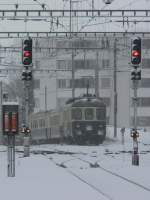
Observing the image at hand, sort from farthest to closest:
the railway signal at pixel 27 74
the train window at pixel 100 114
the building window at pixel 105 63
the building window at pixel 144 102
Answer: the building window at pixel 144 102 → the building window at pixel 105 63 → the train window at pixel 100 114 → the railway signal at pixel 27 74

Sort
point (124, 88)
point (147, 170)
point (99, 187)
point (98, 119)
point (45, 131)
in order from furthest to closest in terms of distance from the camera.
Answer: point (124, 88)
point (45, 131)
point (98, 119)
point (147, 170)
point (99, 187)

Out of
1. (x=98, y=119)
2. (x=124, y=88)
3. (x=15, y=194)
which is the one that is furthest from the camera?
(x=124, y=88)

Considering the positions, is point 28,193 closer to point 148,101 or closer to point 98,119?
point 98,119

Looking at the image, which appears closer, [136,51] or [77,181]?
[77,181]

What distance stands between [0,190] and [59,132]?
31.5 meters

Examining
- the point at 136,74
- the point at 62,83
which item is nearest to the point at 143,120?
the point at 62,83

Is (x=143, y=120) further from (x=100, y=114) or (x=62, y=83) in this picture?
(x=100, y=114)

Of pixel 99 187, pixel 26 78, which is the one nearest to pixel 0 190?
pixel 99 187

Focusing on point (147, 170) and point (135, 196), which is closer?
point (135, 196)

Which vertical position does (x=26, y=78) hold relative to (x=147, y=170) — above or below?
above

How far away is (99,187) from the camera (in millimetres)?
17531

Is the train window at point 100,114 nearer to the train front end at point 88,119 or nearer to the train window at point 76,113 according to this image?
the train front end at point 88,119

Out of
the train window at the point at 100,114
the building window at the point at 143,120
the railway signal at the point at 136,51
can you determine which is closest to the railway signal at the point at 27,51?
the railway signal at the point at 136,51

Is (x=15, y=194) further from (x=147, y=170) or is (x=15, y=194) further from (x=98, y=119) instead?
(x=98, y=119)
